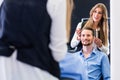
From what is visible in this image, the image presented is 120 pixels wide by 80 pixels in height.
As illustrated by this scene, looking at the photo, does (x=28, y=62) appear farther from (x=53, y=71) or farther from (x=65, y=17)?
(x=65, y=17)

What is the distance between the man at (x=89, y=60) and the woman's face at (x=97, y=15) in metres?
0.07

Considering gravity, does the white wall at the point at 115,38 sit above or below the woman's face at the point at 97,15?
below

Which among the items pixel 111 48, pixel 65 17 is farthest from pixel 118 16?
pixel 65 17

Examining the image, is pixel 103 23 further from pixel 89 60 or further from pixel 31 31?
pixel 31 31

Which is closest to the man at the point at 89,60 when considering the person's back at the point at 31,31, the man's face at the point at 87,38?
the man's face at the point at 87,38

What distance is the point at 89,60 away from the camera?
1261mm

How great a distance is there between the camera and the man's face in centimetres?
127

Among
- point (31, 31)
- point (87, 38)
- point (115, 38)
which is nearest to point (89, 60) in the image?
point (87, 38)

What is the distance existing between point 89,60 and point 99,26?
0.65 ft

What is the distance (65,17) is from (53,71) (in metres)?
0.27

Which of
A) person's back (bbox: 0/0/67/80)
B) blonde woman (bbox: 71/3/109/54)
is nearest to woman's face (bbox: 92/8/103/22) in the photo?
blonde woman (bbox: 71/3/109/54)

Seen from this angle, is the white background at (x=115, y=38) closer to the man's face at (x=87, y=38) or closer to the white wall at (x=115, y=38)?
the white wall at (x=115, y=38)

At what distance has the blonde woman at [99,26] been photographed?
50.0 inches

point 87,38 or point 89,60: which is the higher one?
point 87,38
